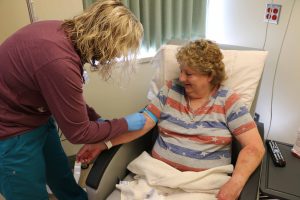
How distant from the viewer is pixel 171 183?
4.06 ft

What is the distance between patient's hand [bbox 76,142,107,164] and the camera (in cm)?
136

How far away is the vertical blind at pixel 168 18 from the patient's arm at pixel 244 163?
1.12m

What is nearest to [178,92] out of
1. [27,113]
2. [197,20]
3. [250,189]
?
[250,189]

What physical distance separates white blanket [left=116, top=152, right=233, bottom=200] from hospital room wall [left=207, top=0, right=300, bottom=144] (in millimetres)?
923

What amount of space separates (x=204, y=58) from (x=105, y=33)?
1.84 feet

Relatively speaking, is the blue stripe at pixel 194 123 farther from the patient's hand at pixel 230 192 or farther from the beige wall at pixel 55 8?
the beige wall at pixel 55 8

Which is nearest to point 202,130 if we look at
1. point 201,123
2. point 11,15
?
point 201,123

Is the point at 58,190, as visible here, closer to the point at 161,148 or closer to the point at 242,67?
the point at 161,148

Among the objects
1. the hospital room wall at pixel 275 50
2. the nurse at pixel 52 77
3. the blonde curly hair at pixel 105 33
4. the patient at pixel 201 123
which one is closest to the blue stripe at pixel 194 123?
the patient at pixel 201 123

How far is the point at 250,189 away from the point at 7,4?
1631 millimetres

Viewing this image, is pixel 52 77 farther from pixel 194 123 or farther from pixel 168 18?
pixel 168 18

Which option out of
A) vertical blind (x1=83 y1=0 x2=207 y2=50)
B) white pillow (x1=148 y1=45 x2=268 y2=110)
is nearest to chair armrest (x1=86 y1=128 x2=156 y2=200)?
white pillow (x1=148 y1=45 x2=268 y2=110)

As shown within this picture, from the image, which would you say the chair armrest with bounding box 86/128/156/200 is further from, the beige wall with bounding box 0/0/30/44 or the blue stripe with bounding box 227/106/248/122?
the beige wall with bounding box 0/0/30/44

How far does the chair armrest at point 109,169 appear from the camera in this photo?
1.23m
